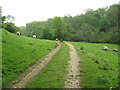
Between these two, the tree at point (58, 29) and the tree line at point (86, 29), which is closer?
the tree line at point (86, 29)

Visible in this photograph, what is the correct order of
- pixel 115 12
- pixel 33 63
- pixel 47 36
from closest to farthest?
pixel 33 63 < pixel 115 12 < pixel 47 36

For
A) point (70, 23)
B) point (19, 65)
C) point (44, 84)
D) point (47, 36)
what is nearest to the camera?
point (44, 84)

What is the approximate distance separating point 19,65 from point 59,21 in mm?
60180

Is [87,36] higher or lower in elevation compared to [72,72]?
higher

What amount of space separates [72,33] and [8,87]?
8048 cm

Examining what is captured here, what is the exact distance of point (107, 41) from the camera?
74875mm

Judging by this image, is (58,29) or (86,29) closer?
(58,29)

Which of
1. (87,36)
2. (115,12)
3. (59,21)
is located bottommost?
(87,36)

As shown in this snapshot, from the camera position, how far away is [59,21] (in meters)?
75.8

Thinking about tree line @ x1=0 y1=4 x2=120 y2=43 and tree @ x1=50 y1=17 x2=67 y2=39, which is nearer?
tree line @ x1=0 y1=4 x2=120 y2=43

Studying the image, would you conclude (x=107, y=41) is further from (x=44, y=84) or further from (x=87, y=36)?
(x=44, y=84)

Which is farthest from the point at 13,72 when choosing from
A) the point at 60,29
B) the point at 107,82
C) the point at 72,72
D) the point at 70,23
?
the point at 70,23

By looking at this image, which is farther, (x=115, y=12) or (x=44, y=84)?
(x=115, y=12)

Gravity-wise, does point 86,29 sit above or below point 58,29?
above
